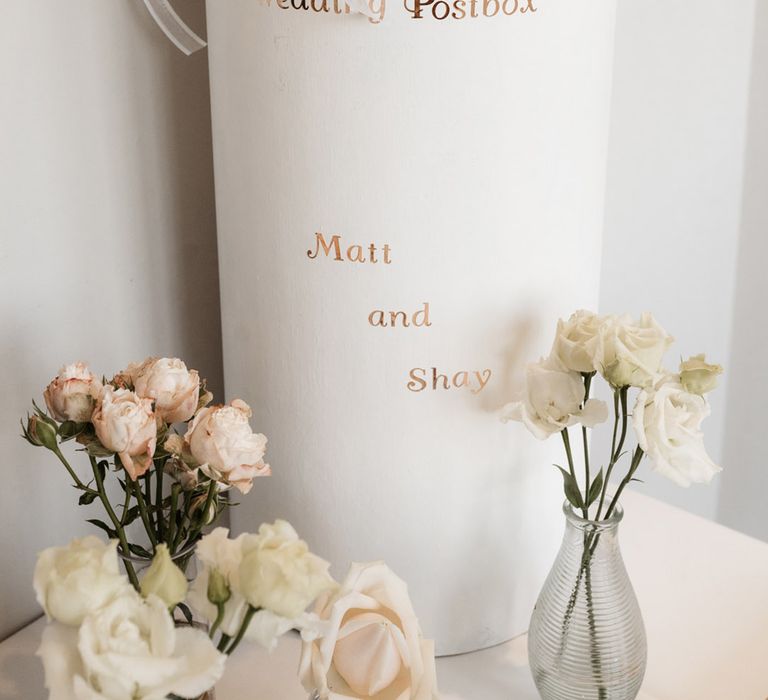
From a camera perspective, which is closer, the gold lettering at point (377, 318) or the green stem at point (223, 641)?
the green stem at point (223, 641)

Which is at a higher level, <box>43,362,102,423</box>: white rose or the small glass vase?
<box>43,362,102,423</box>: white rose

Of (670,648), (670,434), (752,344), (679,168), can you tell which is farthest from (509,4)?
(752,344)

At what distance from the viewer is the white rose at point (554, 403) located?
2.26 feet

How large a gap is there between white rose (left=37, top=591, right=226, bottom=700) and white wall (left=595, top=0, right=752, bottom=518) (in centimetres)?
86

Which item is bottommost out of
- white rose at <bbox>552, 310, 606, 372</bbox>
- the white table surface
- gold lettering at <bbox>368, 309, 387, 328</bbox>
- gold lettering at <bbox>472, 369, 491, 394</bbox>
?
the white table surface

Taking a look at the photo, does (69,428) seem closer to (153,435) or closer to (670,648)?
(153,435)

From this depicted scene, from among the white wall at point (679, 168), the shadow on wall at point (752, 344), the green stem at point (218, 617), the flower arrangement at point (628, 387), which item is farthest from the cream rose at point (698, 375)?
the shadow on wall at point (752, 344)

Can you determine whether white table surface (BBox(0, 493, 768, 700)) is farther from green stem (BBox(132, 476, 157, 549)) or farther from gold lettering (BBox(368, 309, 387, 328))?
gold lettering (BBox(368, 309, 387, 328))

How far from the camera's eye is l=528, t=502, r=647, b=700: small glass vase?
0.71 meters

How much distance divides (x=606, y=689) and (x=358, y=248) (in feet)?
1.08

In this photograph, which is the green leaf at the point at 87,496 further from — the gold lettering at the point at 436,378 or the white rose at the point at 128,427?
the gold lettering at the point at 436,378

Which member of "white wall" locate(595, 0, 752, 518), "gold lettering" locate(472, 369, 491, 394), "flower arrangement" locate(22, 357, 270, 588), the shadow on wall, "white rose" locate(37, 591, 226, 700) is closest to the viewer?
"white rose" locate(37, 591, 226, 700)

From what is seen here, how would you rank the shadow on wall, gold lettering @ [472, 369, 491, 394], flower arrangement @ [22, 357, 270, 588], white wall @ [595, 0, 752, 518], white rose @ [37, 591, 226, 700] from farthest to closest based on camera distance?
the shadow on wall → white wall @ [595, 0, 752, 518] → gold lettering @ [472, 369, 491, 394] → flower arrangement @ [22, 357, 270, 588] → white rose @ [37, 591, 226, 700]

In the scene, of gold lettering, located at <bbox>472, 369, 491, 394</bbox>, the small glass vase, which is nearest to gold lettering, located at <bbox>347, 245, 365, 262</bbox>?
gold lettering, located at <bbox>472, 369, 491, 394</bbox>
